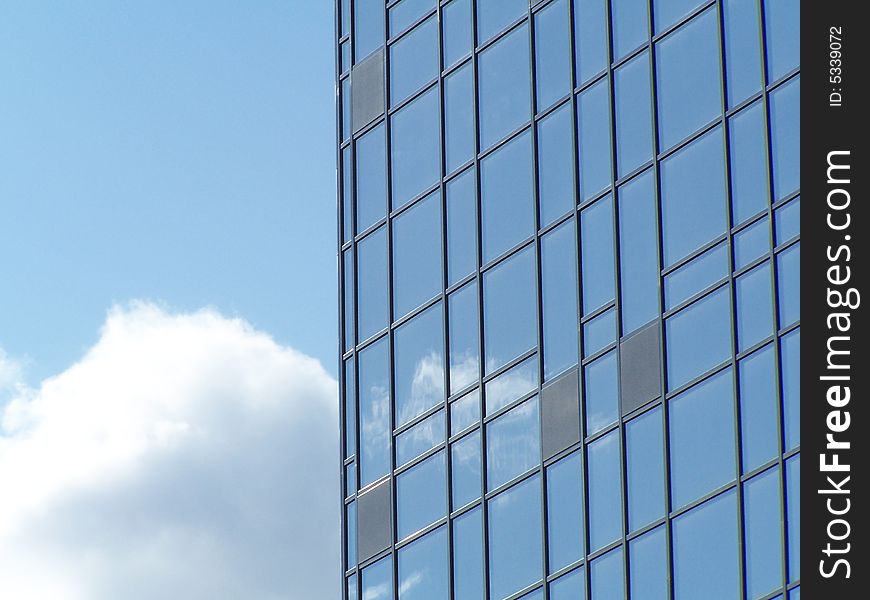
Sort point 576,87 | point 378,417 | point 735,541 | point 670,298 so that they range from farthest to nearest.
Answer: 1. point 378,417
2. point 576,87
3. point 670,298
4. point 735,541

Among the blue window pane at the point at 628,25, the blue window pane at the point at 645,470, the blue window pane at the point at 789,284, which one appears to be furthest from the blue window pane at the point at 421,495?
the blue window pane at the point at 789,284

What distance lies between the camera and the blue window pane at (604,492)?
29.7m

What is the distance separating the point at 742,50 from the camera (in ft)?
96.3

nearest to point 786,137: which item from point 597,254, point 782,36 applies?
point 782,36

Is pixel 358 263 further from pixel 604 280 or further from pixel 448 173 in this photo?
pixel 604 280

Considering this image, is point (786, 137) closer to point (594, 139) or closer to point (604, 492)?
point (594, 139)

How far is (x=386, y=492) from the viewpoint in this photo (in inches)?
1340

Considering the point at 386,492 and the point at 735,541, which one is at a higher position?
the point at 386,492

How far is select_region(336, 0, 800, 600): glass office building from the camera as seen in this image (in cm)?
2818

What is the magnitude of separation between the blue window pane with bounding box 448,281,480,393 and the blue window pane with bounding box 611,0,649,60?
4.69 m

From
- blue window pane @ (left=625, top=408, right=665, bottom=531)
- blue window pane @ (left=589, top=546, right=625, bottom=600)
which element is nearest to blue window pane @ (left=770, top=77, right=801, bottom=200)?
blue window pane @ (left=625, top=408, right=665, bottom=531)

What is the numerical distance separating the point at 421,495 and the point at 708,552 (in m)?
6.75
